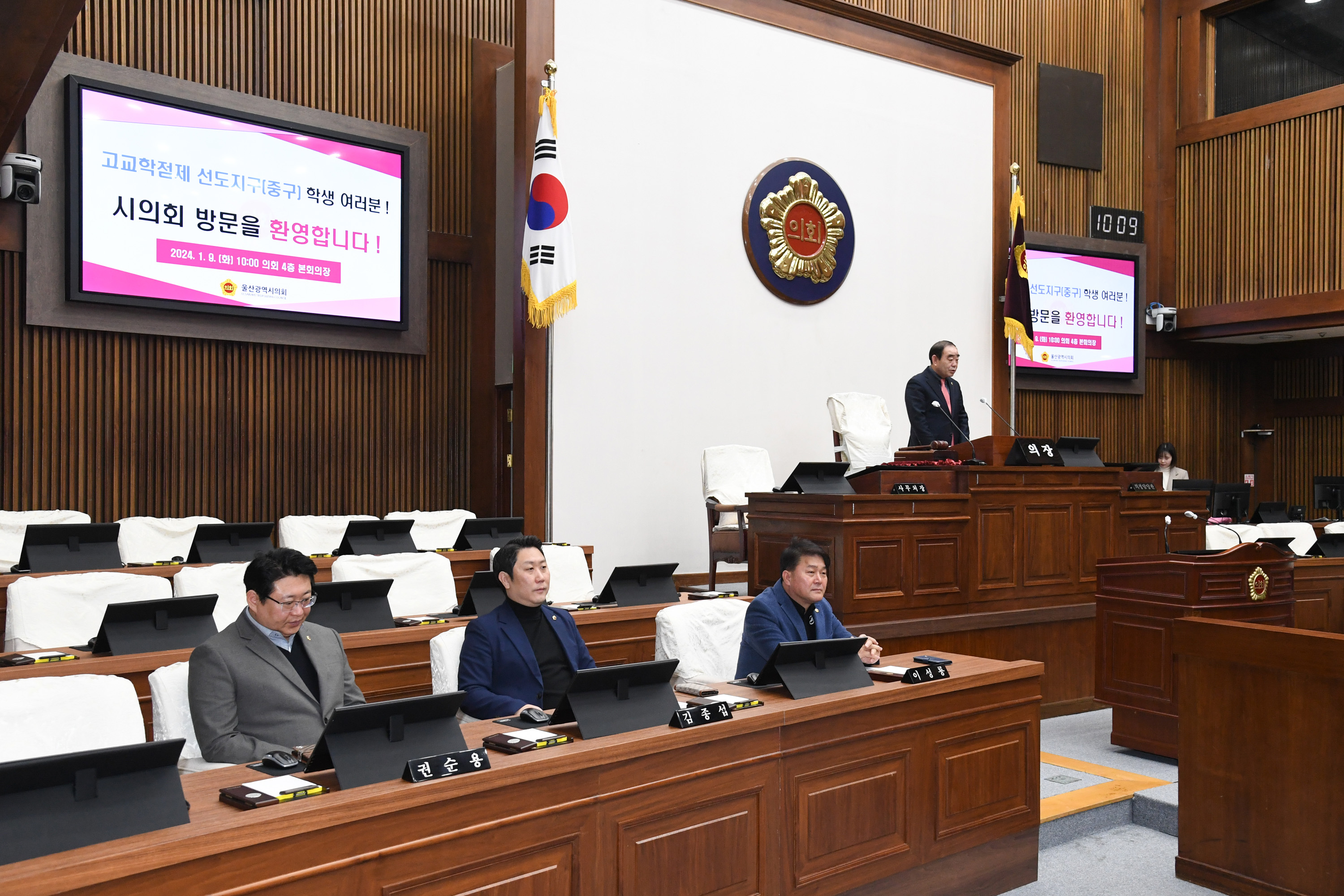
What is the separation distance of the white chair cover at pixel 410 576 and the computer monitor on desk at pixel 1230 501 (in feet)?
20.3

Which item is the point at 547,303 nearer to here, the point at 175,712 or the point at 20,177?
the point at 20,177

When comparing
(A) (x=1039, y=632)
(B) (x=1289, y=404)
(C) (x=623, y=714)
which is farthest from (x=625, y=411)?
(B) (x=1289, y=404)

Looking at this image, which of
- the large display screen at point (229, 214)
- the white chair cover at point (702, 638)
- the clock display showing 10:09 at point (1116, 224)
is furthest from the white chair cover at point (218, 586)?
the clock display showing 10:09 at point (1116, 224)

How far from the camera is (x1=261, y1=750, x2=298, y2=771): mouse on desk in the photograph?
215 cm

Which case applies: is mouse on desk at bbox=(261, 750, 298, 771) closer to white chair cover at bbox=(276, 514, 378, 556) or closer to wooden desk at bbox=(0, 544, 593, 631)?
wooden desk at bbox=(0, 544, 593, 631)

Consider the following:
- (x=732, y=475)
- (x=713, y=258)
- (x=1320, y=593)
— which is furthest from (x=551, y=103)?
(x=1320, y=593)

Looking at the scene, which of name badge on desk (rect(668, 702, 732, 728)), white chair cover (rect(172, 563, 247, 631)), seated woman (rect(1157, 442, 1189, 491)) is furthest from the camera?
seated woman (rect(1157, 442, 1189, 491))

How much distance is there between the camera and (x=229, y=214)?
6.23m

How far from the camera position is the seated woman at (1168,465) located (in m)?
9.12

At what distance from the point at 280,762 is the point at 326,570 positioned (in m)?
2.57

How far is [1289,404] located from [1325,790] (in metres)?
9.08

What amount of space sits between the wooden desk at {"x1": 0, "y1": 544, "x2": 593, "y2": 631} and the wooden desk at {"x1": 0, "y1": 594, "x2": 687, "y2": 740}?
62 cm

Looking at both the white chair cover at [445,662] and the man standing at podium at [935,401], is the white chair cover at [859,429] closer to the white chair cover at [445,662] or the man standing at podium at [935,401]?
the man standing at podium at [935,401]

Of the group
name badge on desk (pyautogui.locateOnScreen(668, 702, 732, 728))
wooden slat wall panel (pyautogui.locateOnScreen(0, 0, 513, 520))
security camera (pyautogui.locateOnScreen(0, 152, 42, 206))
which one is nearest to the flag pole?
wooden slat wall panel (pyautogui.locateOnScreen(0, 0, 513, 520))
